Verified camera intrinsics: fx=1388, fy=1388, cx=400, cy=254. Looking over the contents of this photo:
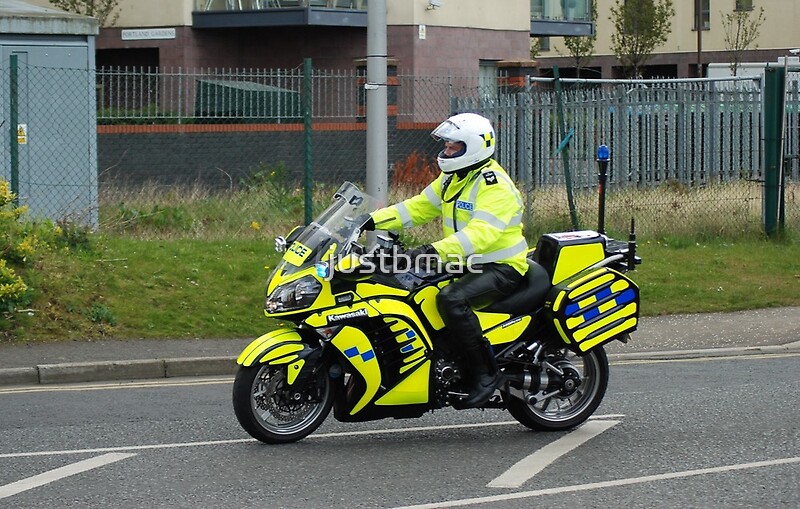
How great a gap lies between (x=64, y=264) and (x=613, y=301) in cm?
659

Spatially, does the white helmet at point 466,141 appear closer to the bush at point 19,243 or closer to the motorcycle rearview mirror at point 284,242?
the motorcycle rearview mirror at point 284,242

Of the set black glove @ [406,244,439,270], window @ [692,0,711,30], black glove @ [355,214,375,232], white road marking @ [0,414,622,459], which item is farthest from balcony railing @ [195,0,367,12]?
window @ [692,0,711,30]

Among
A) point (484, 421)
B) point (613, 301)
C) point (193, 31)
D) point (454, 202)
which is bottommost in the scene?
point (484, 421)

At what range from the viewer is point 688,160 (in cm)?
1781

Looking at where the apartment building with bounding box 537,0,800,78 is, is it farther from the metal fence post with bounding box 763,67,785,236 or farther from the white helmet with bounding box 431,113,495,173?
the white helmet with bounding box 431,113,495,173

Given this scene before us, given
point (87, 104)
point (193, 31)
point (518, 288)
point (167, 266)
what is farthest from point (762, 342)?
point (193, 31)

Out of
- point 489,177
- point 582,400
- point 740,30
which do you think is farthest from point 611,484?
point 740,30

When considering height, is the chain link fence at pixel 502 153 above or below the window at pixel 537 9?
below

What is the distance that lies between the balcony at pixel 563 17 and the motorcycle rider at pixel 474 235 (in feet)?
93.7

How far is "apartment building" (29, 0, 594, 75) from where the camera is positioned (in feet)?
101

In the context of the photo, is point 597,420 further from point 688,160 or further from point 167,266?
point 688,160

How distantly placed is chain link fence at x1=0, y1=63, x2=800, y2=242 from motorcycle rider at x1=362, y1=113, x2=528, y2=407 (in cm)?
722

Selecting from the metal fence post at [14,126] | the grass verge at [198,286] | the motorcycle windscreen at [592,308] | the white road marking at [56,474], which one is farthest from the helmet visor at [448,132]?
the metal fence post at [14,126]

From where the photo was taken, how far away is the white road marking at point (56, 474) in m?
7.03
